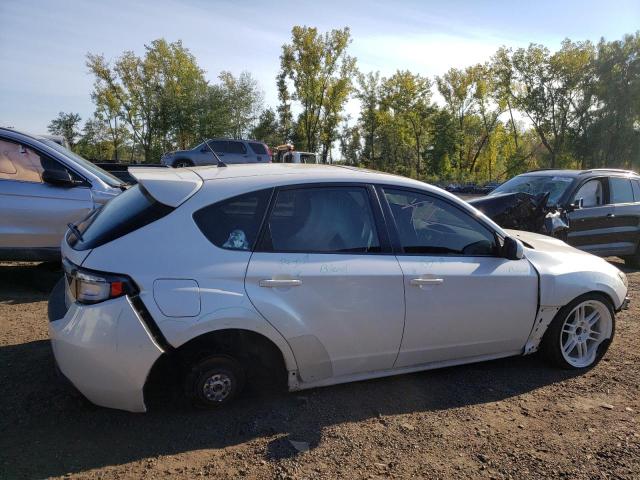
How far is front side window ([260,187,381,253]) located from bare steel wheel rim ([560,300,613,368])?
191cm

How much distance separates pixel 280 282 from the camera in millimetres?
3053

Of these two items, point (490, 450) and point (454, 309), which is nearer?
point (490, 450)

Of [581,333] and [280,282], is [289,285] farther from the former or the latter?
[581,333]

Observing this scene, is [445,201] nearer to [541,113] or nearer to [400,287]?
[400,287]

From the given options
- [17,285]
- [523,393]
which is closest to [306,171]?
[523,393]

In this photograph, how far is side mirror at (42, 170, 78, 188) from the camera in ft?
18.9

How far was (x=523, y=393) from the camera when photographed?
3.74 metres

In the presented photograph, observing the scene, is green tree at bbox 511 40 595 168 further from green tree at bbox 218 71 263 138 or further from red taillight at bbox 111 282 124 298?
red taillight at bbox 111 282 124 298

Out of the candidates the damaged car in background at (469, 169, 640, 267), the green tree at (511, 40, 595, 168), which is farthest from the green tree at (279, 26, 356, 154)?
the damaged car in background at (469, 169, 640, 267)

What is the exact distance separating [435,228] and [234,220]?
4.90 ft

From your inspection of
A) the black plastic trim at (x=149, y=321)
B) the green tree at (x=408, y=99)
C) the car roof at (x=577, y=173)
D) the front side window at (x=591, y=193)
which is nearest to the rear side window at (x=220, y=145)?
the car roof at (x=577, y=173)

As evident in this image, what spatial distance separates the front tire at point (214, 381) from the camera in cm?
306

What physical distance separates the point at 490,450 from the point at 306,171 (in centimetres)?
214

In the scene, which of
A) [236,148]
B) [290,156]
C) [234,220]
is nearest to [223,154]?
[236,148]
